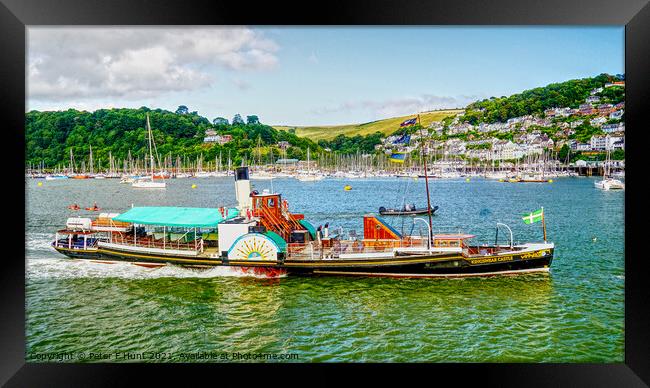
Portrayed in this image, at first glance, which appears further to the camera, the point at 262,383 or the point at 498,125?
the point at 498,125

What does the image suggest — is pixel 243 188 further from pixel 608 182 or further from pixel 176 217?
pixel 608 182

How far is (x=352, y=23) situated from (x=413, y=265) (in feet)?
24.7

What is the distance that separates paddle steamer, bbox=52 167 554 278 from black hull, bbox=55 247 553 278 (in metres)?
0.03

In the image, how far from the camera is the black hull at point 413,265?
12.5 meters

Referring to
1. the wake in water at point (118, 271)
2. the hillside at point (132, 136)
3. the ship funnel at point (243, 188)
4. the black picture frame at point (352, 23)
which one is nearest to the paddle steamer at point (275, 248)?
the ship funnel at point (243, 188)

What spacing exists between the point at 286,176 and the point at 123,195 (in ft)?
80.4

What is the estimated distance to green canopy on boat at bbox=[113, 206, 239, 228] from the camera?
42.3ft

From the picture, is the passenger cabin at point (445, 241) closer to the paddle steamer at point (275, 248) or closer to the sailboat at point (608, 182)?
the paddle steamer at point (275, 248)

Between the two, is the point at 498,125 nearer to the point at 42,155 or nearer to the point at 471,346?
the point at 42,155

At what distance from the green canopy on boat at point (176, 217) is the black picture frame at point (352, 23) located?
610cm

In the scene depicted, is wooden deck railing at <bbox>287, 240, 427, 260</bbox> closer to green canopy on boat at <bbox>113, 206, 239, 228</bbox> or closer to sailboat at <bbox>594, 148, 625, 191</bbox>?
green canopy on boat at <bbox>113, 206, 239, 228</bbox>
